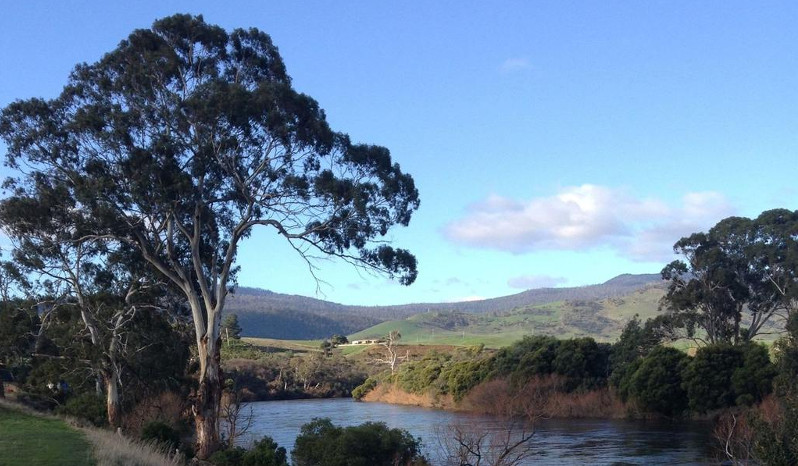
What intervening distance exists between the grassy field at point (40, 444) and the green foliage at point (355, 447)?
303 inches

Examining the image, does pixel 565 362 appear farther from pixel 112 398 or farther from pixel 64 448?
pixel 64 448

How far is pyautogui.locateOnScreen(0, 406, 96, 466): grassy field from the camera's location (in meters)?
18.9

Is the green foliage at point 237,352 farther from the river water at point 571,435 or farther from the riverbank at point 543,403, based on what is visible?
the riverbank at point 543,403

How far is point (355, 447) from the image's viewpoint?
93.7 ft

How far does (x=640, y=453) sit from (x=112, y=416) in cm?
2418

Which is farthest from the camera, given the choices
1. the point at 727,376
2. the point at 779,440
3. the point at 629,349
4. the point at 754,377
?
the point at 629,349

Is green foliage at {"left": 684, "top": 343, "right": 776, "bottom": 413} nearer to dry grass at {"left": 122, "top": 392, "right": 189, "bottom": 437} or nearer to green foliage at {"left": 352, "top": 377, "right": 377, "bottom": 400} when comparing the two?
dry grass at {"left": 122, "top": 392, "right": 189, "bottom": 437}

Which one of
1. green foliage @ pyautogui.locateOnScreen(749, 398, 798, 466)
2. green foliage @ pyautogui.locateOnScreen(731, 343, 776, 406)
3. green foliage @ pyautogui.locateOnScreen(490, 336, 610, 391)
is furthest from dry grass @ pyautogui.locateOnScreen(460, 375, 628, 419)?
green foliage @ pyautogui.locateOnScreen(749, 398, 798, 466)

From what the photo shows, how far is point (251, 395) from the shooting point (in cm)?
9419

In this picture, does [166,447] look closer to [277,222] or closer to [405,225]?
[277,222]

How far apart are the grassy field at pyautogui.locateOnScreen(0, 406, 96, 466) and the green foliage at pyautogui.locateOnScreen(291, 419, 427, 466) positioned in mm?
7687

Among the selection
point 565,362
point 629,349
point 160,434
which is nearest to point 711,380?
point 629,349

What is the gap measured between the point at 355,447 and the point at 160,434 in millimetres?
6855

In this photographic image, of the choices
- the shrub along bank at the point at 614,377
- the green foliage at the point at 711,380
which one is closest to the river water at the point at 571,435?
the green foliage at the point at 711,380
